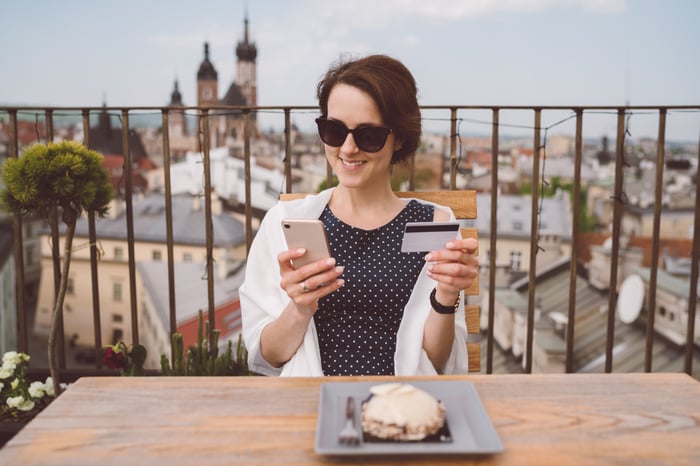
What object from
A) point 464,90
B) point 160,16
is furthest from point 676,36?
point 160,16

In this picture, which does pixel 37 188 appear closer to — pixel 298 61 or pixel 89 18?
pixel 298 61

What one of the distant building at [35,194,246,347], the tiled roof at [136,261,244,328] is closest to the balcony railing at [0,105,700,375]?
the tiled roof at [136,261,244,328]

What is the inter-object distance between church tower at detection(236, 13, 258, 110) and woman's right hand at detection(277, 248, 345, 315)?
68534 mm

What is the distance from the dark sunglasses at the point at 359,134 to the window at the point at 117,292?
A: 140 ft

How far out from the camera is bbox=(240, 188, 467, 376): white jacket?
1452 millimetres

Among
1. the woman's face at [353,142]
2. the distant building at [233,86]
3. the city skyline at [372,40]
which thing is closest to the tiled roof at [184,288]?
the city skyline at [372,40]

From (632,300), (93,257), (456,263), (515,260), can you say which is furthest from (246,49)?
(456,263)

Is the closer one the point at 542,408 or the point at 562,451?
the point at 562,451

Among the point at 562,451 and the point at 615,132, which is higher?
the point at 615,132

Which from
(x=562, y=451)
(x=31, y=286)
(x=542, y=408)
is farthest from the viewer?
→ (x=31, y=286)

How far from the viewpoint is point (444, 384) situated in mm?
1010

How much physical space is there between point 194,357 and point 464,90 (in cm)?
5538

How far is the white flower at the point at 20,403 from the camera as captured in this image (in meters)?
2.20

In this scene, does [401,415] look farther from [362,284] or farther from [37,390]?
[37,390]
